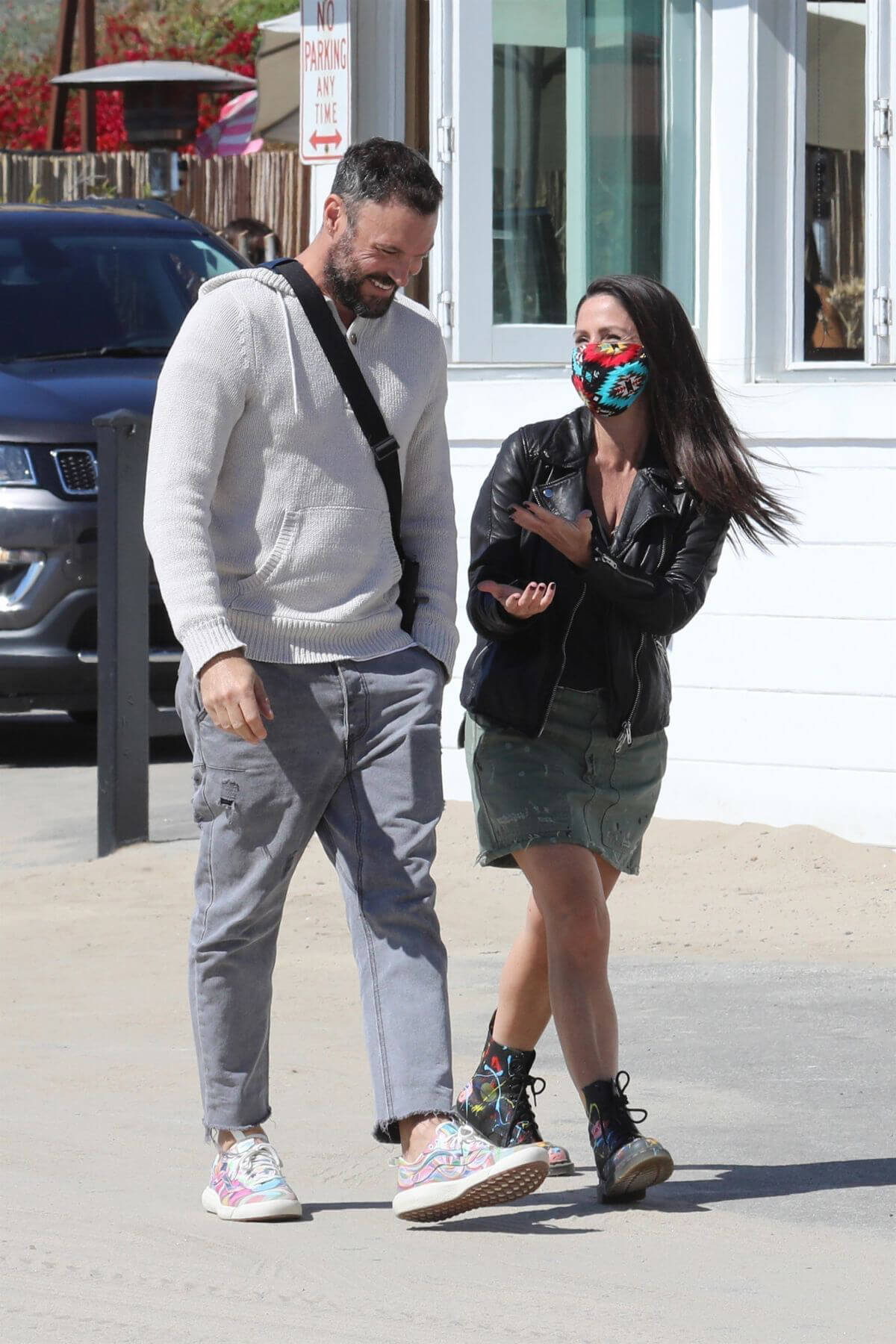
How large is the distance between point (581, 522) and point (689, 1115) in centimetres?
148

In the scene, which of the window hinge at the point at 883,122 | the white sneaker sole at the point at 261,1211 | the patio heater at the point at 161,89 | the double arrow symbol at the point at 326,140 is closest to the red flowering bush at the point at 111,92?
the patio heater at the point at 161,89

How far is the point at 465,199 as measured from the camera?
347 inches

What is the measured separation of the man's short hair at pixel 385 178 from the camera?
4238 mm

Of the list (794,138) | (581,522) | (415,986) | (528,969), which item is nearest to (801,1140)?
(528,969)

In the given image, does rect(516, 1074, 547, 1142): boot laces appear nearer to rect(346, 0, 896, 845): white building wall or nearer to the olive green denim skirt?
the olive green denim skirt

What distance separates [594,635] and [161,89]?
1696 cm

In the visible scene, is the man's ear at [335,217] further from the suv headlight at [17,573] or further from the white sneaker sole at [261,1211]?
the suv headlight at [17,573]

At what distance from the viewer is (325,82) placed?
9562 millimetres

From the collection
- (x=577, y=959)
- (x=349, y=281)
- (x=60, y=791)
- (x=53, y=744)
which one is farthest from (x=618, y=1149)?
(x=53, y=744)

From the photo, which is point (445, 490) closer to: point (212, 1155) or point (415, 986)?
point (415, 986)

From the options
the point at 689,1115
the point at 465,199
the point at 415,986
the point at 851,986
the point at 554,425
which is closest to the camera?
the point at 415,986

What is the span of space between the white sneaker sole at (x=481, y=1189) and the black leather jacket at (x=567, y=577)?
2.68 feet

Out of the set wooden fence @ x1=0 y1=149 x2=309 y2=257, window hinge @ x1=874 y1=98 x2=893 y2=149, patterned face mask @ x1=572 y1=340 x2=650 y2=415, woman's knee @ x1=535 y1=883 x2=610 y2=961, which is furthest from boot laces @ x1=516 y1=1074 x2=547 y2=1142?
wooden fence @ x1=0 y1=149 x2=309 y2=257

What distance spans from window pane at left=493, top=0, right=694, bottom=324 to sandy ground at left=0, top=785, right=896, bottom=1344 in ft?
7.26
